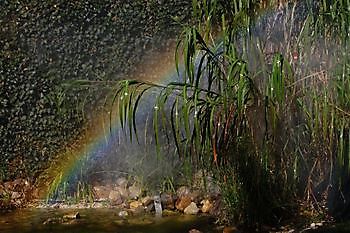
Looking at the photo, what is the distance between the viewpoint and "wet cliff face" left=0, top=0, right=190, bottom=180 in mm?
6711

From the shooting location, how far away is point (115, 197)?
6.10 m

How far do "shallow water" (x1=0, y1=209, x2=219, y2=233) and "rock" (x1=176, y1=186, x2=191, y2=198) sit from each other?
1.31 feet

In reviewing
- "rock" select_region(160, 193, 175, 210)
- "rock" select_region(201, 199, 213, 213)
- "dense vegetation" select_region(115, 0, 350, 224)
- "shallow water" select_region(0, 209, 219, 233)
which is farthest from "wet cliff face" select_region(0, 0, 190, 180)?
"dense vegetation" select_region(115, 0, 350, 224)

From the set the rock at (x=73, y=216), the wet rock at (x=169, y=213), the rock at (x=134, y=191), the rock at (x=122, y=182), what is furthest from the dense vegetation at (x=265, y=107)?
the rock at (x=122, y=182)

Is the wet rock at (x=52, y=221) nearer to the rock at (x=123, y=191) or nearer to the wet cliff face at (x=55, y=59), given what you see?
the rock at (x=123, y=191)

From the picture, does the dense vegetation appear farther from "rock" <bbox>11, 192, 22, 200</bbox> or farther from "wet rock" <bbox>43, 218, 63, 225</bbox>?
"rock" <bbox>11, 192, 22, 200</bbox>

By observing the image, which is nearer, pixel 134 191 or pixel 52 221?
pixel 52 221

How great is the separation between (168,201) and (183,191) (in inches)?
6.5

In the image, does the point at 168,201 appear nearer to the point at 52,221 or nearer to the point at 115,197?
the point at 115,197

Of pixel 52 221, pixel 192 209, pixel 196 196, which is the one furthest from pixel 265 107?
pixel 52 221

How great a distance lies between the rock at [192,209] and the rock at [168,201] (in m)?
0.20

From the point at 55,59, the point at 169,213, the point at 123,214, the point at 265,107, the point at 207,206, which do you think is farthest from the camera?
the point at 55,59

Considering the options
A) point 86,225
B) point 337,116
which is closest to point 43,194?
point 86,225

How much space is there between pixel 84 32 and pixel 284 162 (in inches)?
138
